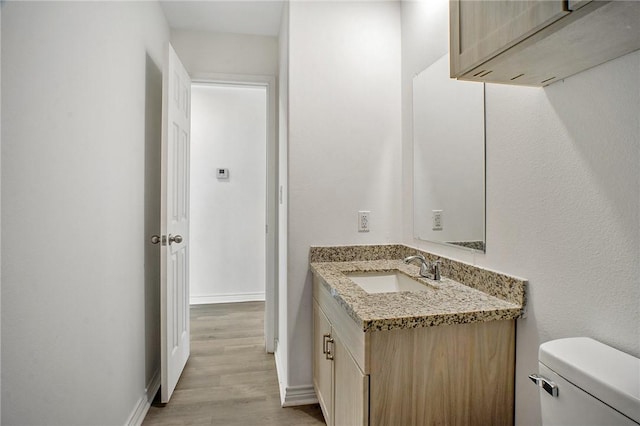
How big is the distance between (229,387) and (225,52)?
236 centimetres

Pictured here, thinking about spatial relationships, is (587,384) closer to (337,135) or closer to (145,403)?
(337,135)

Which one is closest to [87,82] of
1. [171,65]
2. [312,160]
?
[171,65]

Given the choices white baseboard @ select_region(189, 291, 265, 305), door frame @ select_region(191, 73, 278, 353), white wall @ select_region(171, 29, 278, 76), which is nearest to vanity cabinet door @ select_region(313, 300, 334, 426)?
door frame @ select_region(191, 73, 278, 353)

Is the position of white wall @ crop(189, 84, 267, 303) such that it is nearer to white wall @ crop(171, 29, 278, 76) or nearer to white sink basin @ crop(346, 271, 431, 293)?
white wall @ crop(171, 29, 278, 76)

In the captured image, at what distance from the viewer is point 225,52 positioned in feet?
8.60

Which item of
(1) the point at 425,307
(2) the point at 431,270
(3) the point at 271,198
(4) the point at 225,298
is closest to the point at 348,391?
(1) the point at 425,307

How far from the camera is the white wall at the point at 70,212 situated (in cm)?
95

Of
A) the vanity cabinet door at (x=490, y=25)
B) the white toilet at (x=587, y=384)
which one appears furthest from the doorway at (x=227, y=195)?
the white toilet at (x=587, y=384)

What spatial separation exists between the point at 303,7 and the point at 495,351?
6.28 feet

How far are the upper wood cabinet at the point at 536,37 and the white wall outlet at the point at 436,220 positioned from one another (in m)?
0.73

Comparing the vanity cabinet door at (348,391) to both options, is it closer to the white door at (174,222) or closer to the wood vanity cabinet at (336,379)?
the wood vanity cabinet at (336,379)

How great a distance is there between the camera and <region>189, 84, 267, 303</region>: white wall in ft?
12.9

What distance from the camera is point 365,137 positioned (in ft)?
6.56

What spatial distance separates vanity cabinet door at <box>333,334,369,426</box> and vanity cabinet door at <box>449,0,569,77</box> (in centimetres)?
99
